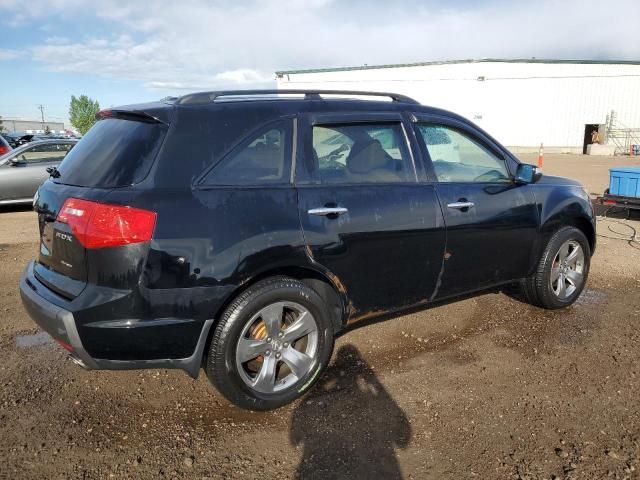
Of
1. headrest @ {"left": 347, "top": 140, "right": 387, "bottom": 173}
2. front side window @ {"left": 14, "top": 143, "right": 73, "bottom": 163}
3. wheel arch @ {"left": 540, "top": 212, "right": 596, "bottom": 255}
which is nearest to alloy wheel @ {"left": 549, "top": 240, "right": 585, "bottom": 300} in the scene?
wheel arch @ {"left": 540, "top": 212, "right": 596, "bottom": 255}

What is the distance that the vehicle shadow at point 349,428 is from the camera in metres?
2.56

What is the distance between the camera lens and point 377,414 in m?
3.02

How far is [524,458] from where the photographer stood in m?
2.63

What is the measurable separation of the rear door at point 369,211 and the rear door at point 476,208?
0.15 m

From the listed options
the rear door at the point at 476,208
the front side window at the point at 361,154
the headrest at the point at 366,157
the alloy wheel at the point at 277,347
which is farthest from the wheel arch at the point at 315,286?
the rear door at the point at 476,208

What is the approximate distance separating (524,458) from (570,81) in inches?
1530

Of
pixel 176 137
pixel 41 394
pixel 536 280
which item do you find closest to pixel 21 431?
pixel 41 394

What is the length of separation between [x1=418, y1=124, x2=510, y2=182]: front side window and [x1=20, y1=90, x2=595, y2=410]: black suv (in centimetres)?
2

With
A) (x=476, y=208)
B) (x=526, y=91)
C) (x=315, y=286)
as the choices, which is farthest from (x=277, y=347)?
(x=526, y=91)

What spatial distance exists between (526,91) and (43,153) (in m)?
33.0

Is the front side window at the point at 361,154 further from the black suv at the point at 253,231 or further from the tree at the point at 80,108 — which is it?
the tree at the point at 80,108

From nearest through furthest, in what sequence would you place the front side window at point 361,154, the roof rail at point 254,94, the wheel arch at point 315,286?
the wheel arch at point 315,286, the roof rail at point 254,94, the front side window at point 361,154

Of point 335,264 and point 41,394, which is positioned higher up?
A: point 335,264

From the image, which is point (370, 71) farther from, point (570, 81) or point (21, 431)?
point (21, 431)
